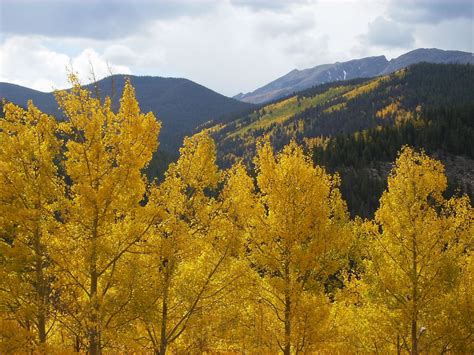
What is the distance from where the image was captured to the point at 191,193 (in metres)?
13.8

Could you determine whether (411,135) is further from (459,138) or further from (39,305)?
(39,305)

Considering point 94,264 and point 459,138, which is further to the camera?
point 459,138

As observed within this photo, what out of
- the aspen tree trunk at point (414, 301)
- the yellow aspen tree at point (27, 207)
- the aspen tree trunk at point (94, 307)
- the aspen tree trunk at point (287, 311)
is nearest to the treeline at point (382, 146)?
the aspen tree trunk at point (414, 301)

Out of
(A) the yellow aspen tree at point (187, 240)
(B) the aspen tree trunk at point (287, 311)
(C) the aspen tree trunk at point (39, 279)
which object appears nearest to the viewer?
(C) the aspen tree trunk at point (39, 279)

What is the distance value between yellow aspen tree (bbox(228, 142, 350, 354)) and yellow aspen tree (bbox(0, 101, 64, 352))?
6.09m

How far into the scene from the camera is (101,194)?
37.3 feet

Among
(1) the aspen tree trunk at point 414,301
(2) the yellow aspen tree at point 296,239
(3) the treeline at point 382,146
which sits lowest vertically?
(3) the treeline at point 382,146

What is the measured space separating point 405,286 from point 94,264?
1238 cm

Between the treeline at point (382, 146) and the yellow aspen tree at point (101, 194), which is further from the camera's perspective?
the treeline at point (382, 146)

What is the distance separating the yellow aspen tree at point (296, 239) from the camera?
15406mm

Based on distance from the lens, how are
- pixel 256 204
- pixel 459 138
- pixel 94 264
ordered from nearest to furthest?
pixel 94 264 → pixel 256 204 → pixel 459 138

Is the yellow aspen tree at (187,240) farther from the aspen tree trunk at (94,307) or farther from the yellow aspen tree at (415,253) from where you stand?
the yellow aspen tree at (415,253)

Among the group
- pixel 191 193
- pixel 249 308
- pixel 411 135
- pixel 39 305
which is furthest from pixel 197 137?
pixel 411 135

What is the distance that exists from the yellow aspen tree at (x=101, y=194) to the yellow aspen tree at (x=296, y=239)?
442 centimetres
